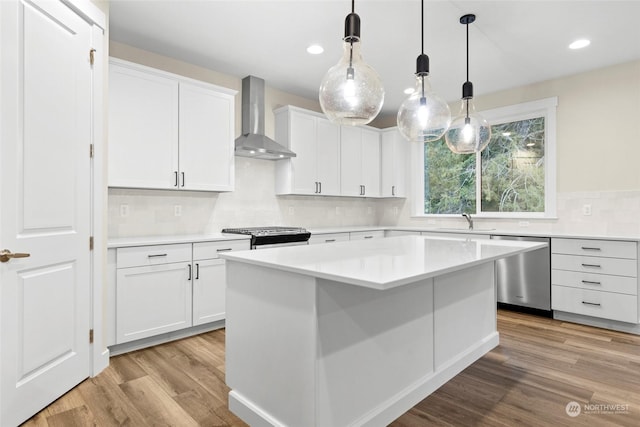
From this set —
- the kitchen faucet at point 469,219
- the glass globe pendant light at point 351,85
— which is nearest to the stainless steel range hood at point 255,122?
the glass globe pendant light at point 351,85

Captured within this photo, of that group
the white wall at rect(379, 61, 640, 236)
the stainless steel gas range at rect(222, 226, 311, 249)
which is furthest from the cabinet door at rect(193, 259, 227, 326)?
the white wall at rect(379, 61, 640, 236)

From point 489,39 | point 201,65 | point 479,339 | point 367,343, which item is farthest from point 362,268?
point 201,65

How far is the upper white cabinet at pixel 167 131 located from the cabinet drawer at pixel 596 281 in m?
3.47

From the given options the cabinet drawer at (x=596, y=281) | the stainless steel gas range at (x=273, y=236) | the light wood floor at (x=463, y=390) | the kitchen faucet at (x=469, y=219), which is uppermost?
the kitchen faucet at (x=469, y=219)

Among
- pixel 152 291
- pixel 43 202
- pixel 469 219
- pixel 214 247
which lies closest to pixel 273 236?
pixel 214 247

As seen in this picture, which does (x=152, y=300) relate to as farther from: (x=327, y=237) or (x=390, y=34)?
(x=390, y=34)

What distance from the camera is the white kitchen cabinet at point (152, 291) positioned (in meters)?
2.76

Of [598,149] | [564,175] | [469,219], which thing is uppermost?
[598,149]

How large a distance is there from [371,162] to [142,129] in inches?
126

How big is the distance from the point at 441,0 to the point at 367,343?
7.93 feet

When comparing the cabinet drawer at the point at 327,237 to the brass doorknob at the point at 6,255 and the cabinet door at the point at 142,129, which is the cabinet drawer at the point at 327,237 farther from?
the brass doorknob at the point at 6,255

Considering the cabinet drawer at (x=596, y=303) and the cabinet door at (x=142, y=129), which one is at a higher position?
the cabinet door at (x=142, y=129)

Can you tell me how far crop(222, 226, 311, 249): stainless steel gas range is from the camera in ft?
11.6

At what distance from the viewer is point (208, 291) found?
3.24 metres
